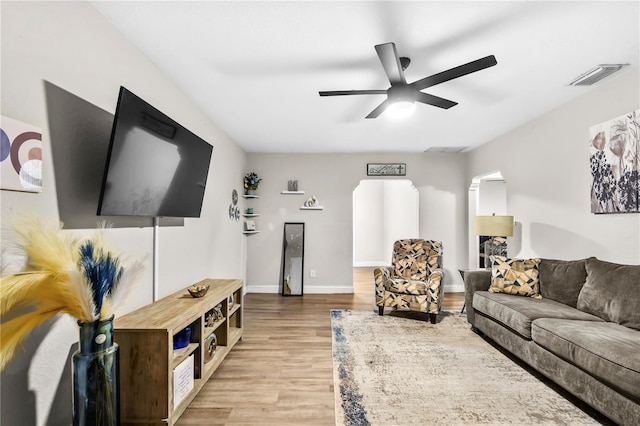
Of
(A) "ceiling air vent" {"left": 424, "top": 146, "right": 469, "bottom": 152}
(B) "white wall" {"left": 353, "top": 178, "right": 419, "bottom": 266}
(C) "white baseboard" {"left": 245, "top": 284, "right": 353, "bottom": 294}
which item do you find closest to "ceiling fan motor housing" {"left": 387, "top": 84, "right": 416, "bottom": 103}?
(A) "ceiling air vent" {"left": 424, "top": 146, "right": 469, "bottom": 152}

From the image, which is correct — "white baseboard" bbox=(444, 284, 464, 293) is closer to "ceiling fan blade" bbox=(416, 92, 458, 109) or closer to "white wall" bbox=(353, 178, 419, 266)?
"white wall" bbox=(353, 178, 419, 266)

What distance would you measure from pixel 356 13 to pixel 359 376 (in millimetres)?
2555

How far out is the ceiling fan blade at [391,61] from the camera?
1.80m

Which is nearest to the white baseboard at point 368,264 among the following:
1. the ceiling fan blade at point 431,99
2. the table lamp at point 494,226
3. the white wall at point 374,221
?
the white wall at point 374,221

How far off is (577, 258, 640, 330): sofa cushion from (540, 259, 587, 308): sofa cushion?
116 millimetres

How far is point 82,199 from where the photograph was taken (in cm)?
174

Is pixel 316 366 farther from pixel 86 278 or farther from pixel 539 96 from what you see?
pixel 539 96

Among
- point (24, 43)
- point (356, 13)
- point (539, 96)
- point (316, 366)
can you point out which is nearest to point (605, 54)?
Answer: point (539, 96)

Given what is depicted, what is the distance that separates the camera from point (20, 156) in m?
1.34

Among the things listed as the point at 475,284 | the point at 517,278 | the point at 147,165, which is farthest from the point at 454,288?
the point at 147,165

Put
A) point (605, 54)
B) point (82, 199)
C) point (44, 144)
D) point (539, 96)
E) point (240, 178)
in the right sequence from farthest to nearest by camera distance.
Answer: point (240, 178) → point (539, 96) → point (605, 54) → point (82, 199) → point (44, 144)

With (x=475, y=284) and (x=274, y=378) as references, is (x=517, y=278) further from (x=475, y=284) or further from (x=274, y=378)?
(x=274, y=378)

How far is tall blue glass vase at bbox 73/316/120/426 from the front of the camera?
1383 millimetres

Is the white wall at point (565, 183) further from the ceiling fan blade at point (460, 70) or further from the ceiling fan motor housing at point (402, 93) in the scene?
the ceiling fan motor housing at point (402, 93)
